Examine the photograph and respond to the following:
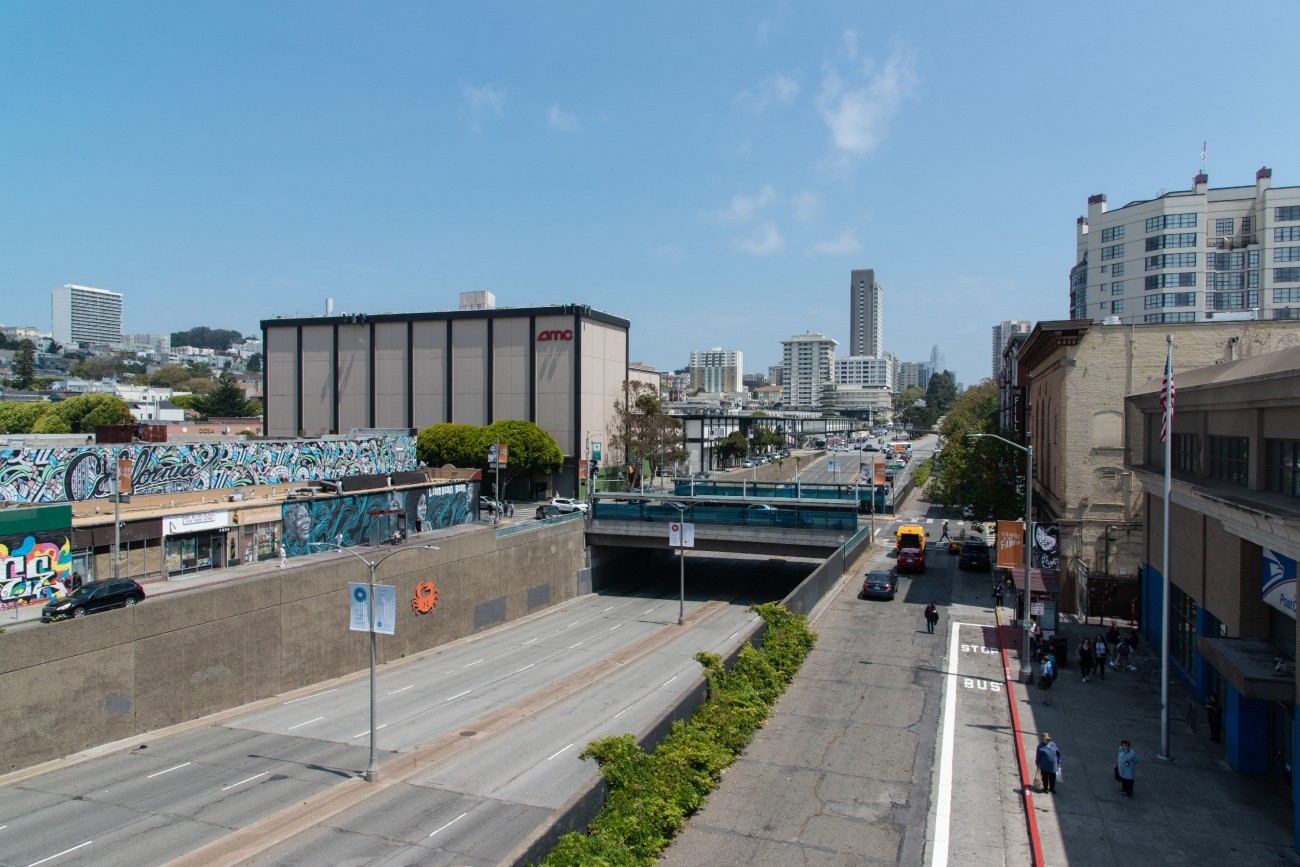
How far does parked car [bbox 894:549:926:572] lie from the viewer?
51.2 metres

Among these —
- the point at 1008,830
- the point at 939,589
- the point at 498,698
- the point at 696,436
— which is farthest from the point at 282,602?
the point at 696,436

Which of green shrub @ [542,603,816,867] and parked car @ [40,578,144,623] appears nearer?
green shrub @ [542,603,816,867]

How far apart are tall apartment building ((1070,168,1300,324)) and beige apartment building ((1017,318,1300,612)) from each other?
48.7 meters

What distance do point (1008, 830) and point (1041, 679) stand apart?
36.3ft

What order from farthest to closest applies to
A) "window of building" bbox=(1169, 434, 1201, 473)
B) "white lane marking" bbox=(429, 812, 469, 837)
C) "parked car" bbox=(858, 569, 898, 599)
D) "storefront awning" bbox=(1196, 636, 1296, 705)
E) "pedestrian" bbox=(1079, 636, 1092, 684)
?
1. "parked car" bbox=(858, 569, 898, 599)
2. "pedestrian" bbox=(1079, 636, 1092, 684)
3. "window of building" bbox=(1169, 434, 1201, 473)
4. "white lane marking" bbox=(429, 812, 469, 837)
5. "storefront awning" bbox=(1196, 636, 1296, 705)

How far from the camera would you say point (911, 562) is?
51188mm

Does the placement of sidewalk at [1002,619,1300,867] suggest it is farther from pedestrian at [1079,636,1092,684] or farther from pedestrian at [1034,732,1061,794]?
pedestrian at [1079,636,1092,684]

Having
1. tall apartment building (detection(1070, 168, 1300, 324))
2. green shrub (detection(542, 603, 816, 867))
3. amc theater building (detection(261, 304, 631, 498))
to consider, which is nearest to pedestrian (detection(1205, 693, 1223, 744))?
green shrub (detection(542, 603, 816, 867))

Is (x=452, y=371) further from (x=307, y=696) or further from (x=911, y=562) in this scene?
(x=307, y=696)

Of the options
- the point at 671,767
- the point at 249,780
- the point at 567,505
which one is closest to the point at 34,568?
the point at 249,780

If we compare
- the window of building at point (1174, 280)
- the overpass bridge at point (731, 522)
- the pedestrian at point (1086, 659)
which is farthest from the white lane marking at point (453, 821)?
the window of building at point (1174, 280)

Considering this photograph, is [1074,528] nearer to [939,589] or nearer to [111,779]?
[939,589]

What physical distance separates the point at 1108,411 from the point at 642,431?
5491cm

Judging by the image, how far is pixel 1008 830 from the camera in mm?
17609
